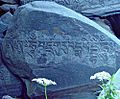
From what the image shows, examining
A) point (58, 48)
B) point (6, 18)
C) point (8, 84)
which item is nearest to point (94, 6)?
point (58, 48)

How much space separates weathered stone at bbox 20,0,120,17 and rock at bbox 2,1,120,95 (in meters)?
0.36

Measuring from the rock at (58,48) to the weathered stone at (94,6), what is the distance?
1.19 ft

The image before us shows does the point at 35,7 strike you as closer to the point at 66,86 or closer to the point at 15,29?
the point at 15,29

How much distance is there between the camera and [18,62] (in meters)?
2.32

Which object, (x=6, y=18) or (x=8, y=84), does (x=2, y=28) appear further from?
(x=8, y=84)

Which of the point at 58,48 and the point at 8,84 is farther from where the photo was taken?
the point at 8,84

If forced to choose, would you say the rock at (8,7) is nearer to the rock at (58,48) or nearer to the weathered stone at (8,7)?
the weathered stone at (8,7)

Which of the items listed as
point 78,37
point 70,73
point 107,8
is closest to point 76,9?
point 107,8

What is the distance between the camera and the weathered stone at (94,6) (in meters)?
2.71

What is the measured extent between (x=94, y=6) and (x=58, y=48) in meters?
0.61

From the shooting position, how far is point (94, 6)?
2.75 meters

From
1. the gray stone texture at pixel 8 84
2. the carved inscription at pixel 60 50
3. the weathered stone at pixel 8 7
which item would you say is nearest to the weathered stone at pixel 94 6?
the weathered stone at pixel 8 7

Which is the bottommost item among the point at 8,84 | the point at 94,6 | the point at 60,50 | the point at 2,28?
the point at 8,84

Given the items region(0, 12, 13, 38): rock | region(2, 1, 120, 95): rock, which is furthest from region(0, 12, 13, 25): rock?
region(2, 1, 120, 95): rock
